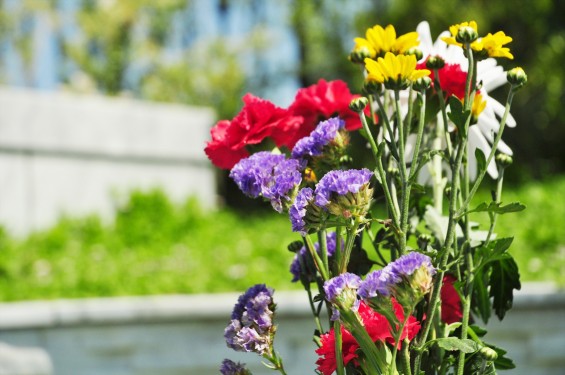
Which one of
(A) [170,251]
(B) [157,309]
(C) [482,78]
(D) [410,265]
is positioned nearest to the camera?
(D) [410,265]

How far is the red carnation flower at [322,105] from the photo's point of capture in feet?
4.43

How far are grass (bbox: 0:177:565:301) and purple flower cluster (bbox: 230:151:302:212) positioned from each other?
2.24 meters

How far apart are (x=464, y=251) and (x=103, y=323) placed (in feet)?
7.10

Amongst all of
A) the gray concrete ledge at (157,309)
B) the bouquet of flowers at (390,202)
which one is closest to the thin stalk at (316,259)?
the bouquet of flowers at (390,202)

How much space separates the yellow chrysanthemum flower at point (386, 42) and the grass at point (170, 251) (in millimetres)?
2146

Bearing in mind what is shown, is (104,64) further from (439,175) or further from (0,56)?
(439,175)

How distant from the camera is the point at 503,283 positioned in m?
1.35

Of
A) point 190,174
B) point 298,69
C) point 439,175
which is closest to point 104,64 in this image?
point 298,69

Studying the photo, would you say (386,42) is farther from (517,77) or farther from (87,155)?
(87,155)

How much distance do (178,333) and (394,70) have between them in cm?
221

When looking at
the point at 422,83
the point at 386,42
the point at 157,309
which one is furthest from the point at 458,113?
the point at 157,309

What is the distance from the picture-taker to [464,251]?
1296 millimetres

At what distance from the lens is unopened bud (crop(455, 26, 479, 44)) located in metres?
1.11

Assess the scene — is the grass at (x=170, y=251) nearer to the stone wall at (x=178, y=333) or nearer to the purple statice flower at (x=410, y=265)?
the stone wall at (x=178, y=333)
